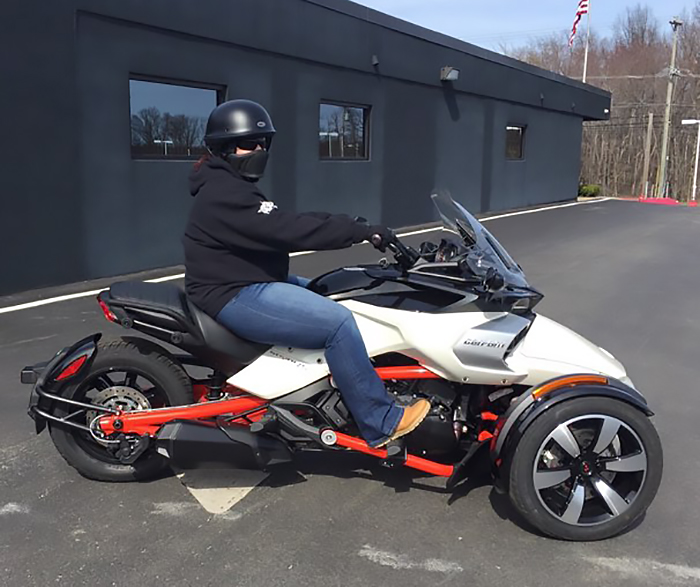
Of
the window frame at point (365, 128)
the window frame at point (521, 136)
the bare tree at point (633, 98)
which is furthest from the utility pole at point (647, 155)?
the window frame at point (365, 128)

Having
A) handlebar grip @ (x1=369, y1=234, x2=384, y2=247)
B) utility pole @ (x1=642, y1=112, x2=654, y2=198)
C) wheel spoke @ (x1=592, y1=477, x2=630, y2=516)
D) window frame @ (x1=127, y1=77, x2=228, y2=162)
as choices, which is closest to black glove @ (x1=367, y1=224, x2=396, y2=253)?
handlebar grip @ (x1=369, y1=234, x2=384, y2=247)

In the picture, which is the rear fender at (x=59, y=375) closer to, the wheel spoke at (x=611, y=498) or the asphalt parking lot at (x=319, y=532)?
the asphalt parking lot at (x=319, y=532)

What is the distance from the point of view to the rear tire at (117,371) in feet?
10.9

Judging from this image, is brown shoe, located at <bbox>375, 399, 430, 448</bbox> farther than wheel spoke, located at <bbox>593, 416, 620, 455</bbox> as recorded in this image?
Yes

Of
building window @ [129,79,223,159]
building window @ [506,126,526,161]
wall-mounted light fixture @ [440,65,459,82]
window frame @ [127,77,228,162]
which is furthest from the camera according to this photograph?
building window @ [506,126,526,161]

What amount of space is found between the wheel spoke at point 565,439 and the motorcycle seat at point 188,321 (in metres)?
1.37

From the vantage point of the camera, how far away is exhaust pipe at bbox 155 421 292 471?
317 cm

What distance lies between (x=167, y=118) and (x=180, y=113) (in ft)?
0.82

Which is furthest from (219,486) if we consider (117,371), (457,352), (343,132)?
(343,132)

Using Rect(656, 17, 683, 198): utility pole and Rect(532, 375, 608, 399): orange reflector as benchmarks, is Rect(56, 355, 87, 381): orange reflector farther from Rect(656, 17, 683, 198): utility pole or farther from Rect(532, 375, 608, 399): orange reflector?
Rect(656, 17, 683, 198): utility pole

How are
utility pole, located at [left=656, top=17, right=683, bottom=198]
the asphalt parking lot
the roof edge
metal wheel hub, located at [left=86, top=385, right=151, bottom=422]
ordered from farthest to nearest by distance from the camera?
utility pole, located at [left=656, top=17, right=683, bottom=198]
the roof edge
metal wheel hub, located at [left=86, top=385, right=151, bottom=422]
the asphalt parking lot

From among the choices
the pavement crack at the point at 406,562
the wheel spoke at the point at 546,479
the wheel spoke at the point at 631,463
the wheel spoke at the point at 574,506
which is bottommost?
the pavement crack at the point at 406,562

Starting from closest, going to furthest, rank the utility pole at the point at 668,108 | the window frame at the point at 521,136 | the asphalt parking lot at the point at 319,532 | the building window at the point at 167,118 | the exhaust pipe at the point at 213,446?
1. the asphalt parking lot at the point at 319,532
2. the exhaust pipe at the point at 213,446
3. the building window at the point at 167,118
4. the window frame at the point at 521,136
5. the utility pole at the point at 668,108

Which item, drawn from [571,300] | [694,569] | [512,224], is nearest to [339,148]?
[512,224]
